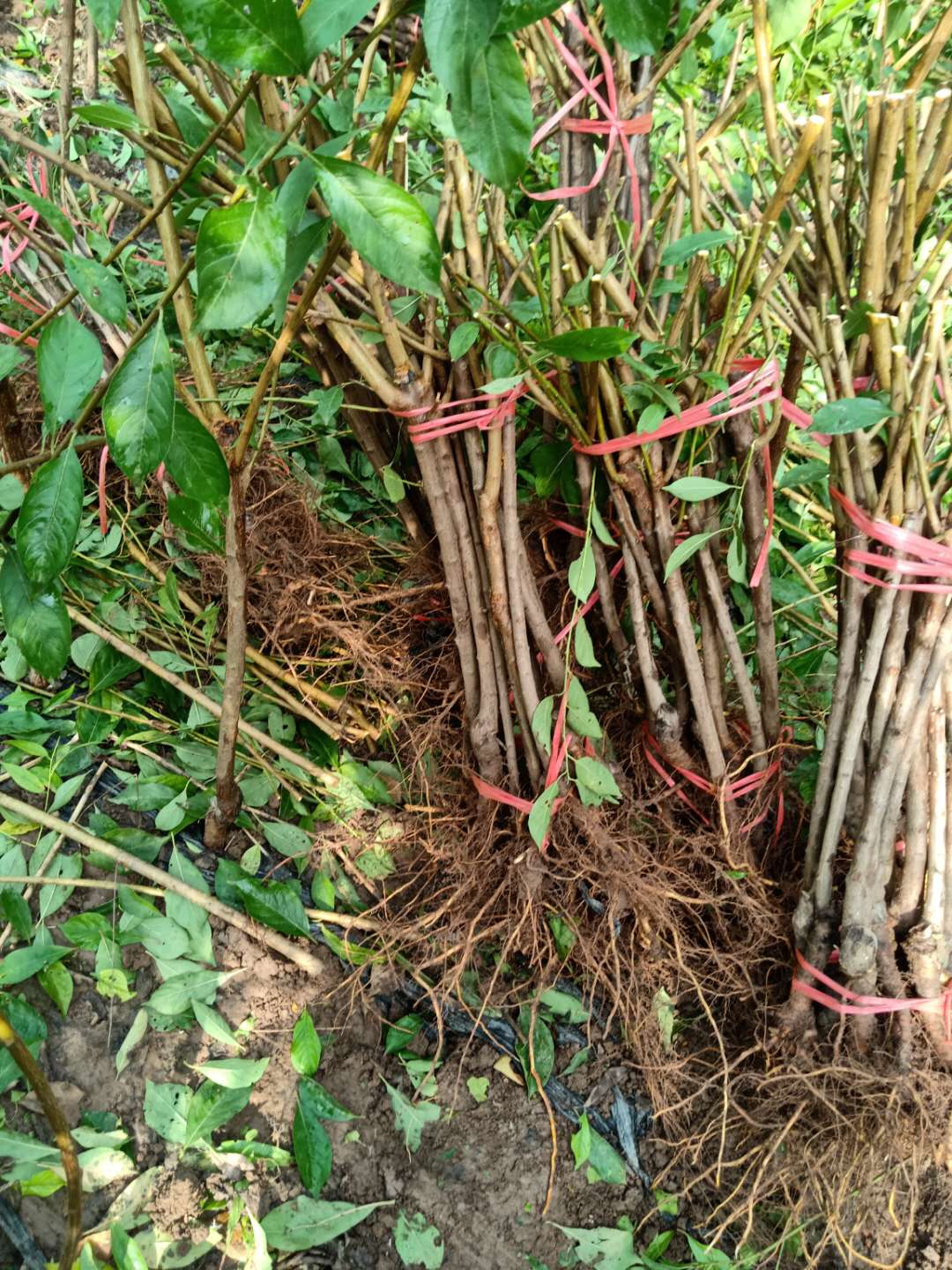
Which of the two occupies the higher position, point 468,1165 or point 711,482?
point 711,482

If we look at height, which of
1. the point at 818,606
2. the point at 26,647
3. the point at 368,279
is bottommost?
the point at 818,606

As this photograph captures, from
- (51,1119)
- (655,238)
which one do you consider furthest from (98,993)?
(655,238)

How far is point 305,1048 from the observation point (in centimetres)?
104

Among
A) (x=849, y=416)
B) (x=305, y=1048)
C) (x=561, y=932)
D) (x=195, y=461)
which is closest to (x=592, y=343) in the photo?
(x=849, y=416)

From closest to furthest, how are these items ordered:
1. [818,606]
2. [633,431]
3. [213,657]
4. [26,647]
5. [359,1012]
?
[26,647]
[633,431]
[359,1012]
[213,657]
[818,606]

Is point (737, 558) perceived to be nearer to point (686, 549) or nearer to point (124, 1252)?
point (686, 549)

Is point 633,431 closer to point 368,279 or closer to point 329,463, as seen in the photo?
point 368,279

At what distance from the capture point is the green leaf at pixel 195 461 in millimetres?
684

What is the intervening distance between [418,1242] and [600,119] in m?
1.19

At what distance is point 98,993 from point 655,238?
41.5 inches

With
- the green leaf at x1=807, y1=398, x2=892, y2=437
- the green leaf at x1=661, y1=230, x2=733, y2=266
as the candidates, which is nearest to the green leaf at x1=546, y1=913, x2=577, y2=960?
the green leaf at x1=807, y1=398, x2=892, y2=437

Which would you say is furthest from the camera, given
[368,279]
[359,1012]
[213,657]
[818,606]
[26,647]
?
[818,606]

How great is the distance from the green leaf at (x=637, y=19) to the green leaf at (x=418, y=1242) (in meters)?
1.08

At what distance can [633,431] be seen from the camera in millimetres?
993
